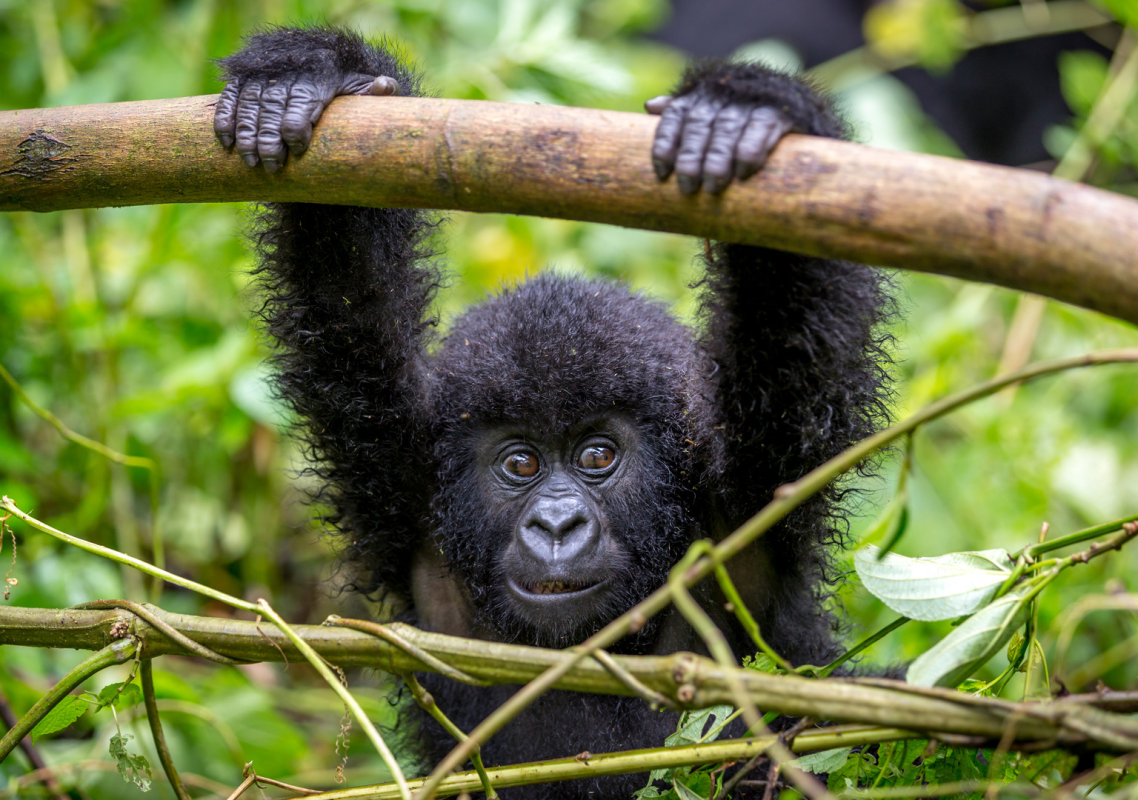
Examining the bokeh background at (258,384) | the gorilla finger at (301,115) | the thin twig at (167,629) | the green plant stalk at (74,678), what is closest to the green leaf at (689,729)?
the thin twig at (167,629)

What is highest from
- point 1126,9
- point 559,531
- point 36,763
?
point 1126,9

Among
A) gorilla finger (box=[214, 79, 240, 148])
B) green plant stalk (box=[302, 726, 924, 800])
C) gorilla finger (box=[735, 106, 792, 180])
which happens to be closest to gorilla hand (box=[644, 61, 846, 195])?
gorilla finger (box=[735, 106, 792, 180])

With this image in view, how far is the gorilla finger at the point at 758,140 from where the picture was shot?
173 cm

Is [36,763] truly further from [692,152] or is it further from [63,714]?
[692,152]

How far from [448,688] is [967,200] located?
91.9 inches

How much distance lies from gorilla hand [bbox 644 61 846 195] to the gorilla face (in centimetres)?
116

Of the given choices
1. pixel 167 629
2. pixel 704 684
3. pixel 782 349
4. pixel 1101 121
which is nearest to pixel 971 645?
pixel 704 684

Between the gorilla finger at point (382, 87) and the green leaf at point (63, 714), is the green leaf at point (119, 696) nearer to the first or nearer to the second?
the green leaf at point (63, 714)

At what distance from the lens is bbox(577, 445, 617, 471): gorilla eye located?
9.45ft

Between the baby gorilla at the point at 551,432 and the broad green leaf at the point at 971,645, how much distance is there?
68 cm

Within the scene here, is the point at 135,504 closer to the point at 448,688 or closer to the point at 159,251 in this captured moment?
the point at 159,251

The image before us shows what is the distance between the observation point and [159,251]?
14.4ft

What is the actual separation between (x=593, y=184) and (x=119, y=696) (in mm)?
1573

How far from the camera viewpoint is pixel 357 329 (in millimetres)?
2766
